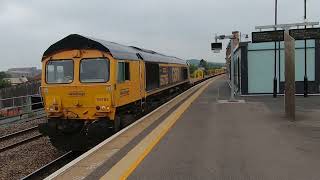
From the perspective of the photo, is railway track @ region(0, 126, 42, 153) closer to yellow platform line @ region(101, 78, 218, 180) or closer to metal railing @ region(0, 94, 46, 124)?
metal railing @ region(0, 94, 46, 124)

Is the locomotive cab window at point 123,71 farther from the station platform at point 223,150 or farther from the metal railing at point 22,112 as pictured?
the metal railing at point 22,112

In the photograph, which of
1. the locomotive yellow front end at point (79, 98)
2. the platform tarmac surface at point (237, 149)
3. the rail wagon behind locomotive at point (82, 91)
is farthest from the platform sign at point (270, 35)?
the locomotive yellow front end at point (79, 98)

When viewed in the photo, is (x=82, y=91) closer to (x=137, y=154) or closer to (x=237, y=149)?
(x=137, y=154)

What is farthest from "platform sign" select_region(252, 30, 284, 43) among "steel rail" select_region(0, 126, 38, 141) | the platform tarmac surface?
"steel rail" select_region(0, 126, 38, 141)

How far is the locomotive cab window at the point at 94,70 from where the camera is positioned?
12.3 meters

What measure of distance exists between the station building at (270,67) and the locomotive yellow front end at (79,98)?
45.9 ft

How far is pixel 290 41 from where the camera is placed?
1420cm

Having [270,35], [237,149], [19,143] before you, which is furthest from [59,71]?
[270,35]

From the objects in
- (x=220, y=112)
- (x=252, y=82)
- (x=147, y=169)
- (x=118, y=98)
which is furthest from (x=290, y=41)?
(x=252, y=82)

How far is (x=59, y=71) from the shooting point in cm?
1280

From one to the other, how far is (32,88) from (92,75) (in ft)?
63.4

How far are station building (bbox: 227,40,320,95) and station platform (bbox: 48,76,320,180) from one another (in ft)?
31.0

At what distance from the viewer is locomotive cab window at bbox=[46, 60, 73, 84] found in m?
12.7

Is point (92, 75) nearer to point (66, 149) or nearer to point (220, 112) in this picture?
point (66, 149)
